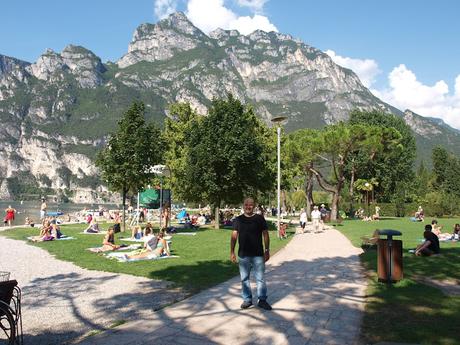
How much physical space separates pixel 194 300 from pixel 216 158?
18813mm

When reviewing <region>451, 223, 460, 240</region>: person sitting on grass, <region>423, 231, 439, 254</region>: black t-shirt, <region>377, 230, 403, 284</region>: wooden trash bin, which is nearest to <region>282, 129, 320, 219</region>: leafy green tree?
<region>451, 223, 460, 240</region>: person sitting on grass

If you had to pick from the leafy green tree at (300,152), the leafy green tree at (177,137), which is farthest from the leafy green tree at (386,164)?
the leafy green tree at (177,137)

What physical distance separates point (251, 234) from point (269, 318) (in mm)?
1464

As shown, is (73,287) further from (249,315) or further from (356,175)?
(356,175)

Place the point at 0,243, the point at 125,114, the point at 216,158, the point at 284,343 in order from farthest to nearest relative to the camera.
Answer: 1. the point at 216,158
2. the point at 125,114
3. the point at 0,243
4. the point at 284,343

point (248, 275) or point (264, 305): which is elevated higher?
point (248, 275)

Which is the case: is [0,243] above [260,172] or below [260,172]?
below

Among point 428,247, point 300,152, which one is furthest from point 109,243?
point 300,152

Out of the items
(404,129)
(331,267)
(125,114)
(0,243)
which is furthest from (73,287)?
(404,129)

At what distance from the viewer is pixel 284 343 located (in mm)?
5477

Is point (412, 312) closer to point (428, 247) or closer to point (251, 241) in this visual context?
point (251, 241)

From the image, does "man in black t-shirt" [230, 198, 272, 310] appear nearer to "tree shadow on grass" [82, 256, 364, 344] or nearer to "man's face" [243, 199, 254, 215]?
"man's face" [243, 199, 254, 215]

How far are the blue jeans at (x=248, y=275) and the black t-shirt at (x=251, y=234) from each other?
0.10 metres

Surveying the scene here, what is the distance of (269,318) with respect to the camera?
6629mm
